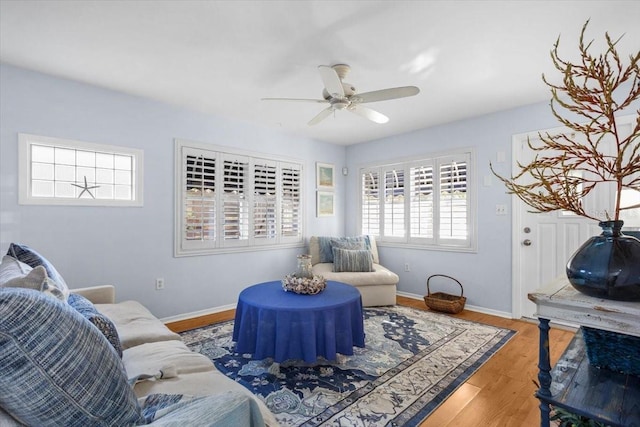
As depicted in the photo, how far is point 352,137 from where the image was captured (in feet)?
16.1

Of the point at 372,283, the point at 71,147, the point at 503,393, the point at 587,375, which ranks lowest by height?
the point at 503,393

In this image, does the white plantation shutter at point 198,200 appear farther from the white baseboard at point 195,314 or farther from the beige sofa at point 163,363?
the beige sofa at point 163,363

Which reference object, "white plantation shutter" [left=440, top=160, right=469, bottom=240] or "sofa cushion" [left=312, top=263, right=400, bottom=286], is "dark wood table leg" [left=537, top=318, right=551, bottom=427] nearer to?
"sofa cushion" [left=312, top=263, right=400, bottom=286]

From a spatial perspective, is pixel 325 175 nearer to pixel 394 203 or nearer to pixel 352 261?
pixel 394 203

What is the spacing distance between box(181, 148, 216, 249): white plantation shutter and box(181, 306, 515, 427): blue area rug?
1.04m

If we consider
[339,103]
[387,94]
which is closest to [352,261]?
[339,103]

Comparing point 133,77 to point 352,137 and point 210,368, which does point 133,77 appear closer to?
point 210,368

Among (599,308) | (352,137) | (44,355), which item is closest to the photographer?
(44,355)

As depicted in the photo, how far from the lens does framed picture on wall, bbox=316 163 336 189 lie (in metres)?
5.08

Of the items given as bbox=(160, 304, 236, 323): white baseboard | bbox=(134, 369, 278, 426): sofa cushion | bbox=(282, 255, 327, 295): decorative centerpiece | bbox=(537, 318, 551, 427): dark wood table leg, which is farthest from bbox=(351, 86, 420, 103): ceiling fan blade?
bbox=(160, 304, 236, 323): white baseboard

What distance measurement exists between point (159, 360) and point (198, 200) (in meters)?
2.45

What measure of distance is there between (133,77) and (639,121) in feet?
11.1

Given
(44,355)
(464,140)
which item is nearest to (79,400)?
(44,355)

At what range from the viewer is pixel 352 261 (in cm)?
422
